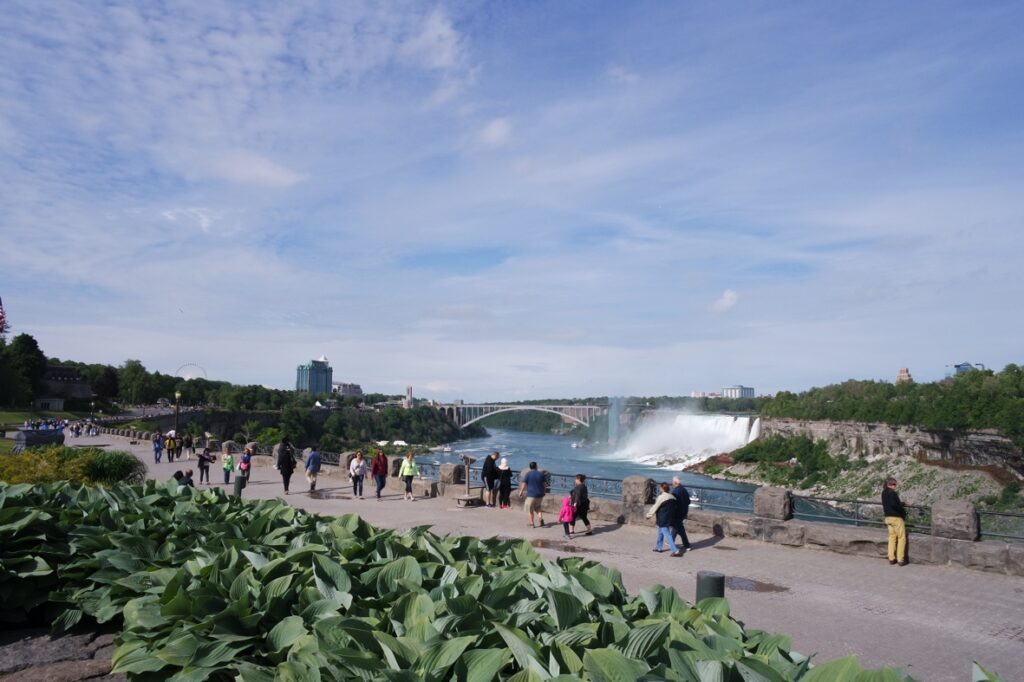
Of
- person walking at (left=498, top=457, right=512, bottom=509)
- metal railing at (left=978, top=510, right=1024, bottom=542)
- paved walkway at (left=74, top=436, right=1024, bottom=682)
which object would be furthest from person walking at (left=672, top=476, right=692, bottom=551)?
person walking at (left=498, top=457, right=512, bottom=509)

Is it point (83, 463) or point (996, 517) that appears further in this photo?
point (83, 463)

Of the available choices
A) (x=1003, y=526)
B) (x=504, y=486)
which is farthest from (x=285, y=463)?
(x=1003, y=526)

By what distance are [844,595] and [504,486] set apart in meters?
8.42

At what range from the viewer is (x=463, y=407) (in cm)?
12775

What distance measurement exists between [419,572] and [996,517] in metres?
10.7

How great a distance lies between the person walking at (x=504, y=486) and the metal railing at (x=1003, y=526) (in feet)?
29.3

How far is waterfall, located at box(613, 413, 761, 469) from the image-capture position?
3484 inches

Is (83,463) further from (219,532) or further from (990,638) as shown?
(990,638)

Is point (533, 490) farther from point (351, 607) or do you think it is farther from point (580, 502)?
point (351, 607)

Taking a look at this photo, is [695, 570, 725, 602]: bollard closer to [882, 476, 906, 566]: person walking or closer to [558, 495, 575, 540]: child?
[882, 476, 906, 566]: person walking

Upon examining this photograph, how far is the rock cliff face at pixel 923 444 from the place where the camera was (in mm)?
46562

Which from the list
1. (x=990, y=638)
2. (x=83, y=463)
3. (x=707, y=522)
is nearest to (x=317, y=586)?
(x=990, y=638)

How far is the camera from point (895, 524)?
10039mm

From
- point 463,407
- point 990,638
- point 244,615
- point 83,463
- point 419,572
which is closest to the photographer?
point 244,615
